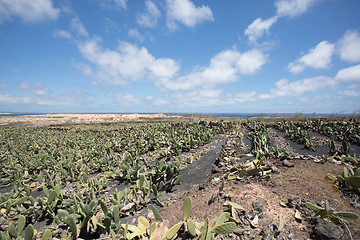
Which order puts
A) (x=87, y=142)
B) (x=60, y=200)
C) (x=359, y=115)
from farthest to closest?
(x=359, y=115)
(x=87, y=142)
(x=60, y=200)

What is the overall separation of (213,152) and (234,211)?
Answer: 4.69 metres

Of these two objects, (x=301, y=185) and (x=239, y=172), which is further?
(x=239, y=172)

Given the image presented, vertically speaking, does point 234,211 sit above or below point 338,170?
below

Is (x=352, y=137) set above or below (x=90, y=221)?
above

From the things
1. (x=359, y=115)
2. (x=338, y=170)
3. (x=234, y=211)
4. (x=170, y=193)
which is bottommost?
(x=170, y=193)

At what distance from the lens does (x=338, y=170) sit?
2984 mm

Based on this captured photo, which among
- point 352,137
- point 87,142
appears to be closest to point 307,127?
point 352,137

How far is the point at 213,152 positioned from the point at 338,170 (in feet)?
13.6

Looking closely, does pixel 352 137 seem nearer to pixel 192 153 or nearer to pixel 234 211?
pixel 192 153

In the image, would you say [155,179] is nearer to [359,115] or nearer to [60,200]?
[60,200]

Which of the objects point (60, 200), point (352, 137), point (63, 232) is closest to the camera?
point (63, 232)

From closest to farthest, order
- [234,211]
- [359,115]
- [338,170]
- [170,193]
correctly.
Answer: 1. [234,211]
2. [338,170]
3. [170,193]
4. [359,115]

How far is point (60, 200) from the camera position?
3.32 metres

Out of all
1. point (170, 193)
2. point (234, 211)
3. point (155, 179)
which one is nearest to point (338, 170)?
point (234, 211)
